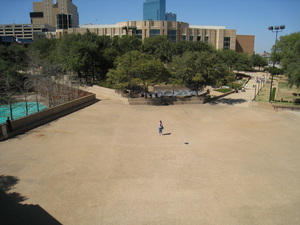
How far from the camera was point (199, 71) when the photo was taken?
31.5 meters

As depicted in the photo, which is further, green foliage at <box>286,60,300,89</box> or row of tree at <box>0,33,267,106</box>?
row of tree at <box>0,33,267,106</box>

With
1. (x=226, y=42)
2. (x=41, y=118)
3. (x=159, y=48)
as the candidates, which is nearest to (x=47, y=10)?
(x=226, y=42)

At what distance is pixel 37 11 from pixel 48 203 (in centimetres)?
21861

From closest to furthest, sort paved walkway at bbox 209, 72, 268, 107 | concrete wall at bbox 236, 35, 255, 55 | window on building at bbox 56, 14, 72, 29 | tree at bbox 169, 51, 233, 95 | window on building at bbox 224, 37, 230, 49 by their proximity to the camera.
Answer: tree at bbox 169, 51, 233, 95 → paved walkway at bbox 209, 72, 268, 107 → window on building at bbox 224, 37, 230, 49 → concrete wall at bbox 236, 35, 255, 55 → window on building at bbox 56, 14, 72, 29

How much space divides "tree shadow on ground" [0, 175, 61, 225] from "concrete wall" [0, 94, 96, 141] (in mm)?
7875

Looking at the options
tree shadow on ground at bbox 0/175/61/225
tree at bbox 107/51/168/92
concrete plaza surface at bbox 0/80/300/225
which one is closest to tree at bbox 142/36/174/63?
tree at bbox 107/51/168/92

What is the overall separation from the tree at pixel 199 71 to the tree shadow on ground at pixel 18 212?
23993mm

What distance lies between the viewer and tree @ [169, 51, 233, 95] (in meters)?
31.3

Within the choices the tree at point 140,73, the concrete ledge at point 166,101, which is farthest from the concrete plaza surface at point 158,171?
the tree at point 140,73

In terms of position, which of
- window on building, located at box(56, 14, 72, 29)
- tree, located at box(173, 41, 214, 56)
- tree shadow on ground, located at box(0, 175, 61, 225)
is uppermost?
window on building, located at box(56, 14, 72, 29)

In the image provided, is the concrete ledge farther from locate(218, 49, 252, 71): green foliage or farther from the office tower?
the office tower

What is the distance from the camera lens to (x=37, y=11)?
194625 millimetres

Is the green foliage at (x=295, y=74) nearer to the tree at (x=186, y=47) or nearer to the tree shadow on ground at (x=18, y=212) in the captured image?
the tree shadow on ground at (x=18, y=212)

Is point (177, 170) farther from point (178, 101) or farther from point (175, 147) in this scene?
point (178, 101)
